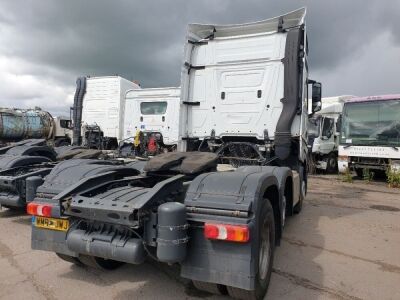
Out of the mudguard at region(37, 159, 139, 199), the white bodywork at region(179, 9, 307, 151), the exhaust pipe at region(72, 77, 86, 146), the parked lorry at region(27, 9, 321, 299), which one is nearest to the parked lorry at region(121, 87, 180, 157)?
the exhaust pipe at region(72, 77, 86, 146)

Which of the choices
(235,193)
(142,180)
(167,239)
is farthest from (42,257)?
(235,193)

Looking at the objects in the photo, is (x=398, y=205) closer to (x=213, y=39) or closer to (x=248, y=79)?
(x=248, y=79)

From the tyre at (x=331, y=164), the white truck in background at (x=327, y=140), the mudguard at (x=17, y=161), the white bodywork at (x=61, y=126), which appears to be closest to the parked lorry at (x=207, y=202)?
the mudguard at (x=17, y=161)

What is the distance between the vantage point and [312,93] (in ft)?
23.1

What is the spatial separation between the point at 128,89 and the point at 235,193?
11238mm

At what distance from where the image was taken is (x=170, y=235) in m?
2.76

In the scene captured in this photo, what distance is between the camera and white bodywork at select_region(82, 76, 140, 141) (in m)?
13.0

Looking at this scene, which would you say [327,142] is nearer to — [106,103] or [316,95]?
[316,95]

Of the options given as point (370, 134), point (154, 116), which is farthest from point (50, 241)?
point (370, 134)

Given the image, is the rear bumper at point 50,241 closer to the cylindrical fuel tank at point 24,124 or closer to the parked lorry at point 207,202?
the parked lorry at point 207,202

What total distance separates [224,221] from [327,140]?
13.3m

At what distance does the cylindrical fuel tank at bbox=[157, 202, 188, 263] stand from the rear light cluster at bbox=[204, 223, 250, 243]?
0.21 metres

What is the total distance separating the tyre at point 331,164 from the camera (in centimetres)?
1548

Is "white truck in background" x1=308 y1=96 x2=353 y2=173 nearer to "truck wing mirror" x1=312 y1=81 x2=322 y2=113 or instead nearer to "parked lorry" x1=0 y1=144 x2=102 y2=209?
"truck wing mirror" x1=312 y1=81 x2=322 y2=113
